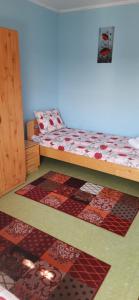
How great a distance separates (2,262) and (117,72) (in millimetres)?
3062

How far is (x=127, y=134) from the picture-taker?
367 cm

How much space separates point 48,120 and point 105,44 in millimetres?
1524

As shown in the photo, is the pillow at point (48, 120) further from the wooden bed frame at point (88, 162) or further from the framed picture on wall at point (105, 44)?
the framed picture on wall at point (105, 44)

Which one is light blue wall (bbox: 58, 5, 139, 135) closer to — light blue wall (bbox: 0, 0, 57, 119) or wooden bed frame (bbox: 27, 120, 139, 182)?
light blue wall (bbox: 0, 0, 57, 119)

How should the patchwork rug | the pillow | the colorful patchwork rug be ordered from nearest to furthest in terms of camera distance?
the patchwork rug
the colorful patchwork rug
the pillow

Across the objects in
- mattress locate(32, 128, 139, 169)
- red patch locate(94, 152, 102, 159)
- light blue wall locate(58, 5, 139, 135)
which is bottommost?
red patch locate(94, 152, 102, 159)

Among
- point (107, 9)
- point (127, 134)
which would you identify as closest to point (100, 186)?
point (127, 134)

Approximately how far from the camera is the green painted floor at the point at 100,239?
158 cm

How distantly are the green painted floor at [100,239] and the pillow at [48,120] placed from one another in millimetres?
1348

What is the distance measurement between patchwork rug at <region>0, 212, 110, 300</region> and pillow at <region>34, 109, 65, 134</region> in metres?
1.95

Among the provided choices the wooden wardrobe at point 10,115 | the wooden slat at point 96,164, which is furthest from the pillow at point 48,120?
the wooden wardrobe at point 10,115

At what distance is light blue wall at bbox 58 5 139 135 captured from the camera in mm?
3320

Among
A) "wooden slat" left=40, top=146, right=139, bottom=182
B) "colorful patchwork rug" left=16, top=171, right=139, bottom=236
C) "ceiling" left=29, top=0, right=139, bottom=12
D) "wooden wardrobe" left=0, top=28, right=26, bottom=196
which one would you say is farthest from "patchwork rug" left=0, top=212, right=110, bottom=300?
"ceiling" left=29, top=0, right=139, bottom=12

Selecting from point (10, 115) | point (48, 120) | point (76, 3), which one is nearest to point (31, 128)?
point (48, 120)
